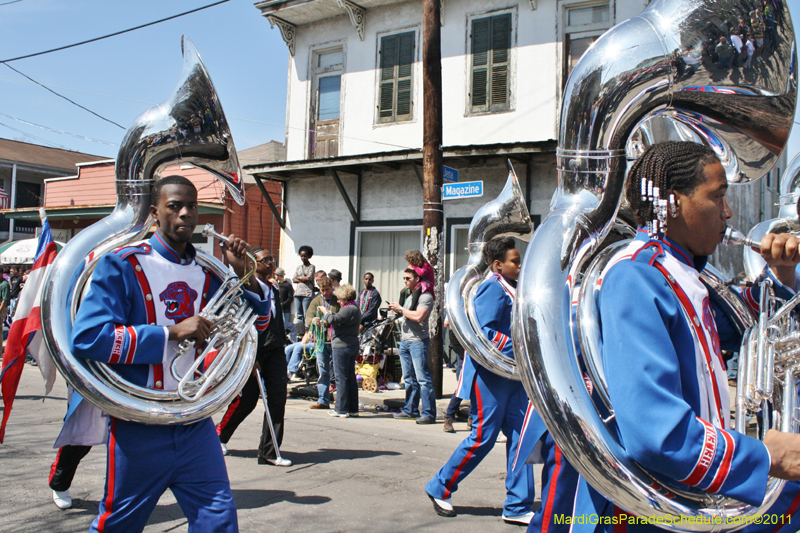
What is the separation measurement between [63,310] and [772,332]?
2.84m

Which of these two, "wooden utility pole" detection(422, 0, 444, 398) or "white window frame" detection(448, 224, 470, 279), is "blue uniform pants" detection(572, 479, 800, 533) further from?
"white window frame" detection(448, 224, 470, 279)

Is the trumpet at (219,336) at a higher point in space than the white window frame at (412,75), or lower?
lower

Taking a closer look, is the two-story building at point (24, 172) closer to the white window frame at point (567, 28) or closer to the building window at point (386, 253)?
the building window at point (386, 253)

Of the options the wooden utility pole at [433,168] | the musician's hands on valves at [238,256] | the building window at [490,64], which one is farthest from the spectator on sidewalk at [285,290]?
the musician's hands on valves at [238,256]

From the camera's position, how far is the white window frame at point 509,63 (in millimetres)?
12016

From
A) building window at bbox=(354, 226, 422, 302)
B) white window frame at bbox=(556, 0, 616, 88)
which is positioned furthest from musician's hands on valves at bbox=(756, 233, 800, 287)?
building window at bbox=(354, 226, 422, 302)

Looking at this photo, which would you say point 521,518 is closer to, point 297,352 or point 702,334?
point 702,334

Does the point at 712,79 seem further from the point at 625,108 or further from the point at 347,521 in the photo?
the point at 347,521

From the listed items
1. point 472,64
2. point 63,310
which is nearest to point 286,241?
point 472,64

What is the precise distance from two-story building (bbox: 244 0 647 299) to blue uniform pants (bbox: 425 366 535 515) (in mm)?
7133

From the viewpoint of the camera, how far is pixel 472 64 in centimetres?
1242

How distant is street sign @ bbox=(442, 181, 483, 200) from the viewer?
26.5 feet

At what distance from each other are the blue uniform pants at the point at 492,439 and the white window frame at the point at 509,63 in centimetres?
863

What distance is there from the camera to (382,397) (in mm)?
9180
